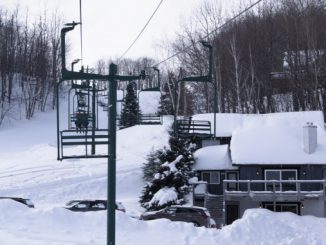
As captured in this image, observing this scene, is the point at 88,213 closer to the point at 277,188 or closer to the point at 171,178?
the point at 171,178

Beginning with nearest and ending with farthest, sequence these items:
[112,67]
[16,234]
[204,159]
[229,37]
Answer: [112,67]
[16,234]
[204,159]
[229,37]

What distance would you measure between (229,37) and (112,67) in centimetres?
4958

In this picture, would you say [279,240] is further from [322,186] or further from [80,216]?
[322,186]

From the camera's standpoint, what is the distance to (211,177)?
121 ft

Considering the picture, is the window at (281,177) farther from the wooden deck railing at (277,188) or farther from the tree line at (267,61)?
the tree line at (267,61)

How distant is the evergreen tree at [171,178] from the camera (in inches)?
1277

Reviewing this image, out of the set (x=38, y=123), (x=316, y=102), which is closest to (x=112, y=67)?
(x=316, y=102)

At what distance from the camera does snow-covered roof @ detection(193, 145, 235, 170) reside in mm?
36562

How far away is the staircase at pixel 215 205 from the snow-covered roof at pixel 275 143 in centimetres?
276

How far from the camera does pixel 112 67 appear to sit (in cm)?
1014

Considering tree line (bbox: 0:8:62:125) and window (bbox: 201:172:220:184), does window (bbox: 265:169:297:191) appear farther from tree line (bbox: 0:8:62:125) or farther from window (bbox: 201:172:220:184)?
tree line (bbox: 0:8:62:125)

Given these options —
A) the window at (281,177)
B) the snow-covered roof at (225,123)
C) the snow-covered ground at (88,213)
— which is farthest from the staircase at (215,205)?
the snow-covered roof at (225,123)

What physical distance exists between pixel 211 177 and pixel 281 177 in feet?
15.0

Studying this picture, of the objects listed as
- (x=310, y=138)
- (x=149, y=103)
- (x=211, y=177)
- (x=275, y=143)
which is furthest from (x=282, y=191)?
(x=149, y=103)
